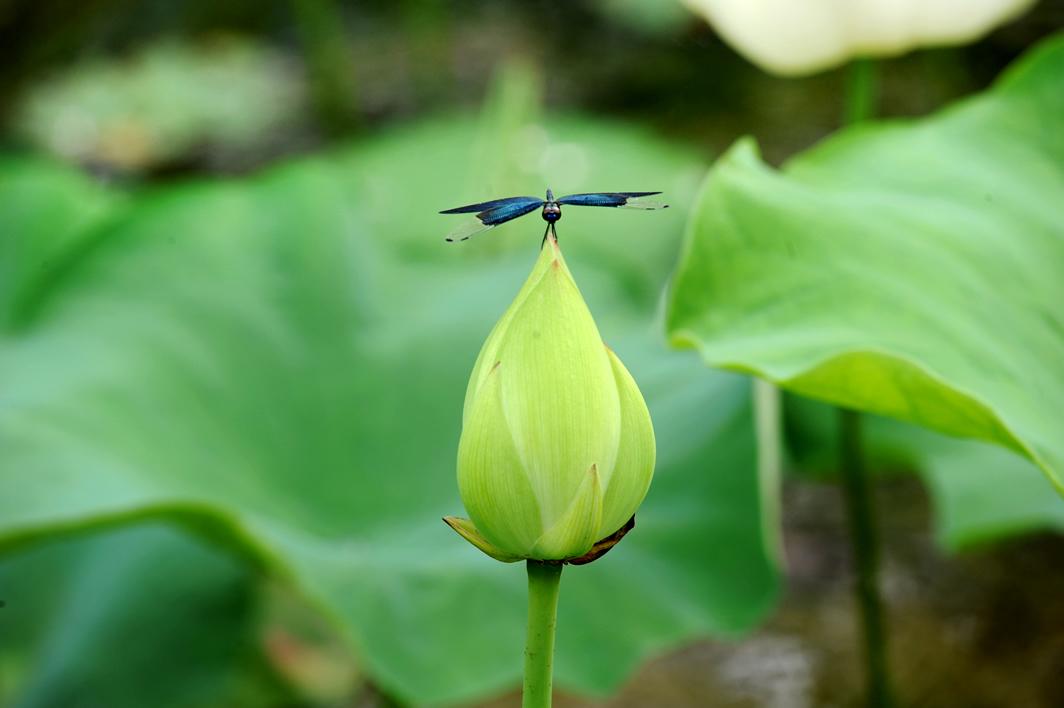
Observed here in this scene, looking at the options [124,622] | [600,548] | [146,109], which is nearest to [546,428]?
[600,548]

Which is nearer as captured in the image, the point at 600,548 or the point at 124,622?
the point at 600,548

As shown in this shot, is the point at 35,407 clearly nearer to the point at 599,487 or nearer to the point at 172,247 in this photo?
the point at 172,247

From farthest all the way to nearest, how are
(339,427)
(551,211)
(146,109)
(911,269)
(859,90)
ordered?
1. (146,109)
2. (339,427)
3. (859,90)
4. (911,269)
5. (551,211)

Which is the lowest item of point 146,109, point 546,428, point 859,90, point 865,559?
point 146,109

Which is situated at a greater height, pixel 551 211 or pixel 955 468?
pixel 551 211

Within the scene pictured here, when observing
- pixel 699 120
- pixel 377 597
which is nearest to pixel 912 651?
pixel 377 597

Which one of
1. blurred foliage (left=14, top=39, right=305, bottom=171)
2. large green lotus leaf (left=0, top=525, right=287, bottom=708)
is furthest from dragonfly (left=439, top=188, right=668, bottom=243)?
blurred foliage (left=14, top=39, right=305, bottom=171)

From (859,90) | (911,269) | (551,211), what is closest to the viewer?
(551,211)

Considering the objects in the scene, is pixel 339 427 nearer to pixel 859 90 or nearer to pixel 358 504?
pixel 358 504
